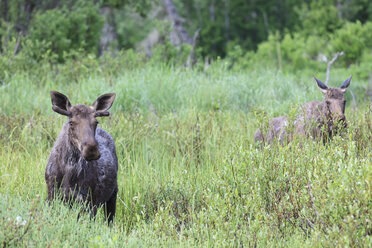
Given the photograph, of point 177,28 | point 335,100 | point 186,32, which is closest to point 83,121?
point 335,100

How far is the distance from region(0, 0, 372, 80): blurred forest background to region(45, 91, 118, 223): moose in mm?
6081

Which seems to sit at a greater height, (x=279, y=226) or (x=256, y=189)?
(x=256, y=189)

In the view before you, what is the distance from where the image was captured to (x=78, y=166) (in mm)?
5547

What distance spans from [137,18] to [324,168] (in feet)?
102

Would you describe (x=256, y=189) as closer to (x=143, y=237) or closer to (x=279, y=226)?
(x=279, y=226)

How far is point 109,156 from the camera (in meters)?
6.02

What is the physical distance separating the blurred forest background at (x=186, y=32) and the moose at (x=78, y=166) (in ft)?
20.0

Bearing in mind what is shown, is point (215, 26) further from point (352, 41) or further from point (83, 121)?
point (83, 121)

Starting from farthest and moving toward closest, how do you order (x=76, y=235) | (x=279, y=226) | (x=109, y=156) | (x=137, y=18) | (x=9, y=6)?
1. (x=137, y=18)
2. (x=9, y=6)
3. (x=109, y=156)
4. (x=279, y=226)
5. (x=76, y=235)

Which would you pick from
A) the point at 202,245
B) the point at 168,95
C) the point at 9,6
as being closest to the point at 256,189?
the point at 202,245

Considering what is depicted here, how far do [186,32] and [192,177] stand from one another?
625 inches

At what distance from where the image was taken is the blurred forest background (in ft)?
46.4

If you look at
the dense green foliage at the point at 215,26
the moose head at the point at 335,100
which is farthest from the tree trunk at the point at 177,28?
the moose head at the point at 335,100

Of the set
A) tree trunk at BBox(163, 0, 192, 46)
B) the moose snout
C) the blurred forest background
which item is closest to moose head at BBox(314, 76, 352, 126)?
the moose snout
